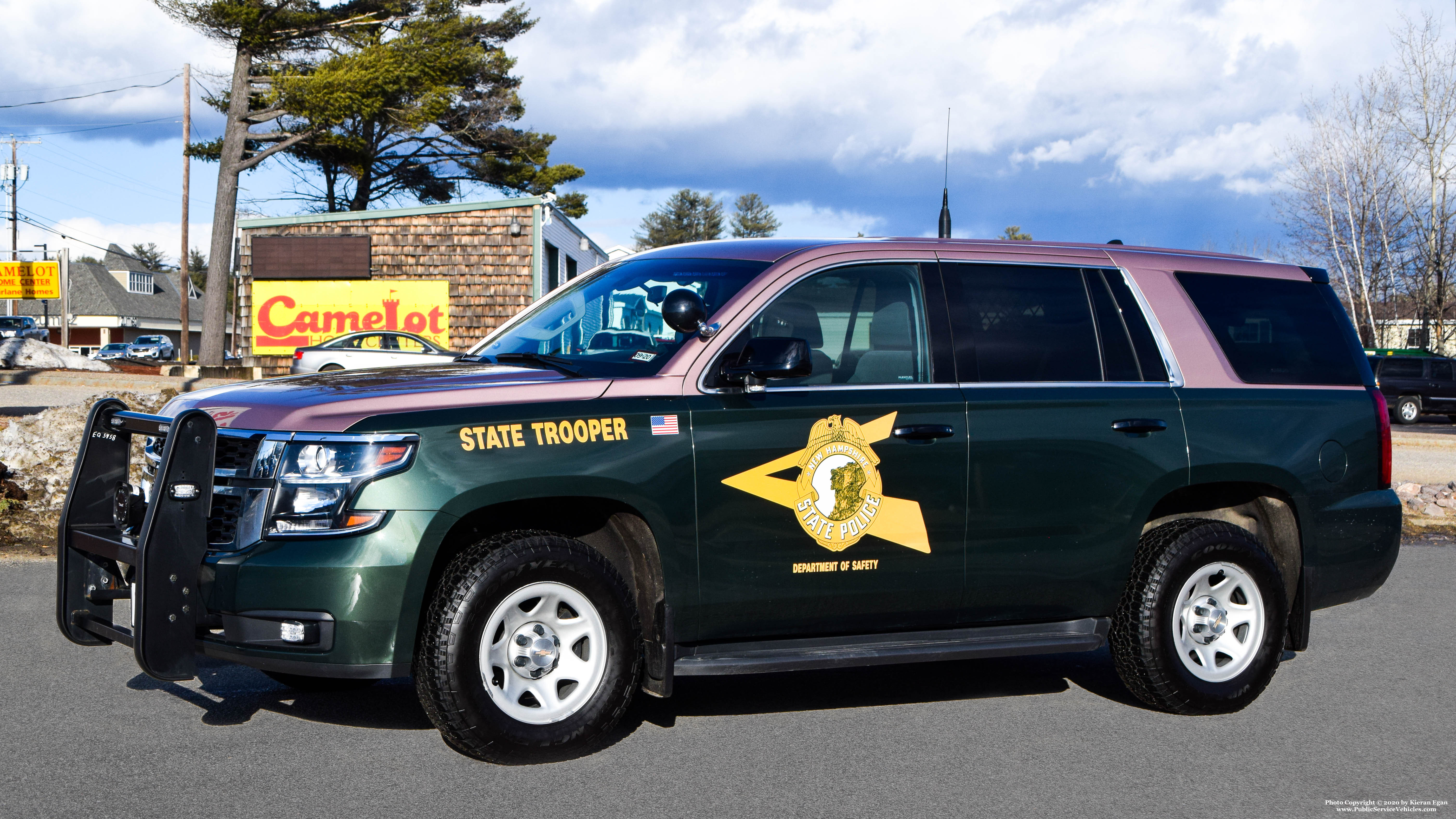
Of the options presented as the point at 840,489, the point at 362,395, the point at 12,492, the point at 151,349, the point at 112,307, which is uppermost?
the point at 112,307

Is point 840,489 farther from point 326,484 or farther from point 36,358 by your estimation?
point 36,358

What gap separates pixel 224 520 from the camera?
14.3ft

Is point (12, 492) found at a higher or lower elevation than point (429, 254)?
lower

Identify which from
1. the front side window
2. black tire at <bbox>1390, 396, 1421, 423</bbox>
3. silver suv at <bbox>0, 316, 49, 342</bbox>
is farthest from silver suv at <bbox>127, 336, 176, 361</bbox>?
the front side window

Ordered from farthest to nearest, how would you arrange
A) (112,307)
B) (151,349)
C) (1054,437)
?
(112,307)
(151,349)
(1054,437)

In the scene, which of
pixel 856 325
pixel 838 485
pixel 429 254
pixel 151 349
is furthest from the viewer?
pixel 151 349

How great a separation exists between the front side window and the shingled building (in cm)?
2353

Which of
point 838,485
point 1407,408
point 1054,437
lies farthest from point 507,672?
point 1407,408

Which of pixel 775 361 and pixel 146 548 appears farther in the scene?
pixel 775 361

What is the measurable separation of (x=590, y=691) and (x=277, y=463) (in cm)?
135

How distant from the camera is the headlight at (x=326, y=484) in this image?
4145mm

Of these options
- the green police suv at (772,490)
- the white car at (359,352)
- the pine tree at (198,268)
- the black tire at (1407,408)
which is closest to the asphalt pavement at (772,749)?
the green police suv at (772,490)

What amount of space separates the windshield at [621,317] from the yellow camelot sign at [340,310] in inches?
944

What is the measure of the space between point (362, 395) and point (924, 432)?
210 centimetres
